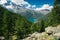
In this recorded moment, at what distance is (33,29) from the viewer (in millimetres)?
116250

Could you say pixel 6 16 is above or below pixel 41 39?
above

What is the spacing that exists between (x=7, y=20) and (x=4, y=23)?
2639 millimetres

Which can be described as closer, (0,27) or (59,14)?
(59,14)

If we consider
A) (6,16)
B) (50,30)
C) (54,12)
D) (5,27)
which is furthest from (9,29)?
(50,30)

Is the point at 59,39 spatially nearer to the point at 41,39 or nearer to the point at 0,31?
the point at 41,39

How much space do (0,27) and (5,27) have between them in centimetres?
487

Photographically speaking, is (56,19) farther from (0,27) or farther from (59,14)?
(0,27)

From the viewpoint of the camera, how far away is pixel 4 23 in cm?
10769

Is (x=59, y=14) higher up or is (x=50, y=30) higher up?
(x=59, y=14)

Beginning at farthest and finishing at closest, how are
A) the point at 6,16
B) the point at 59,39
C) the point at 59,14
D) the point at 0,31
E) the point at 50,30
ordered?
the point at 6,16 → the point at 0,31 → the point at 59,14 → the point at 50,30 → the point at 59,39

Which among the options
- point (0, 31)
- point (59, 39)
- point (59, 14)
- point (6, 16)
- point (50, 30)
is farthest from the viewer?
point (6, 16)

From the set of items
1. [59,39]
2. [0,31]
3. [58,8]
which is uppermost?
[58,8]

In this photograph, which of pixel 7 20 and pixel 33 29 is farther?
pixel 33 29

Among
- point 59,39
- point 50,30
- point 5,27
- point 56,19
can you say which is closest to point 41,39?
point 59,39
